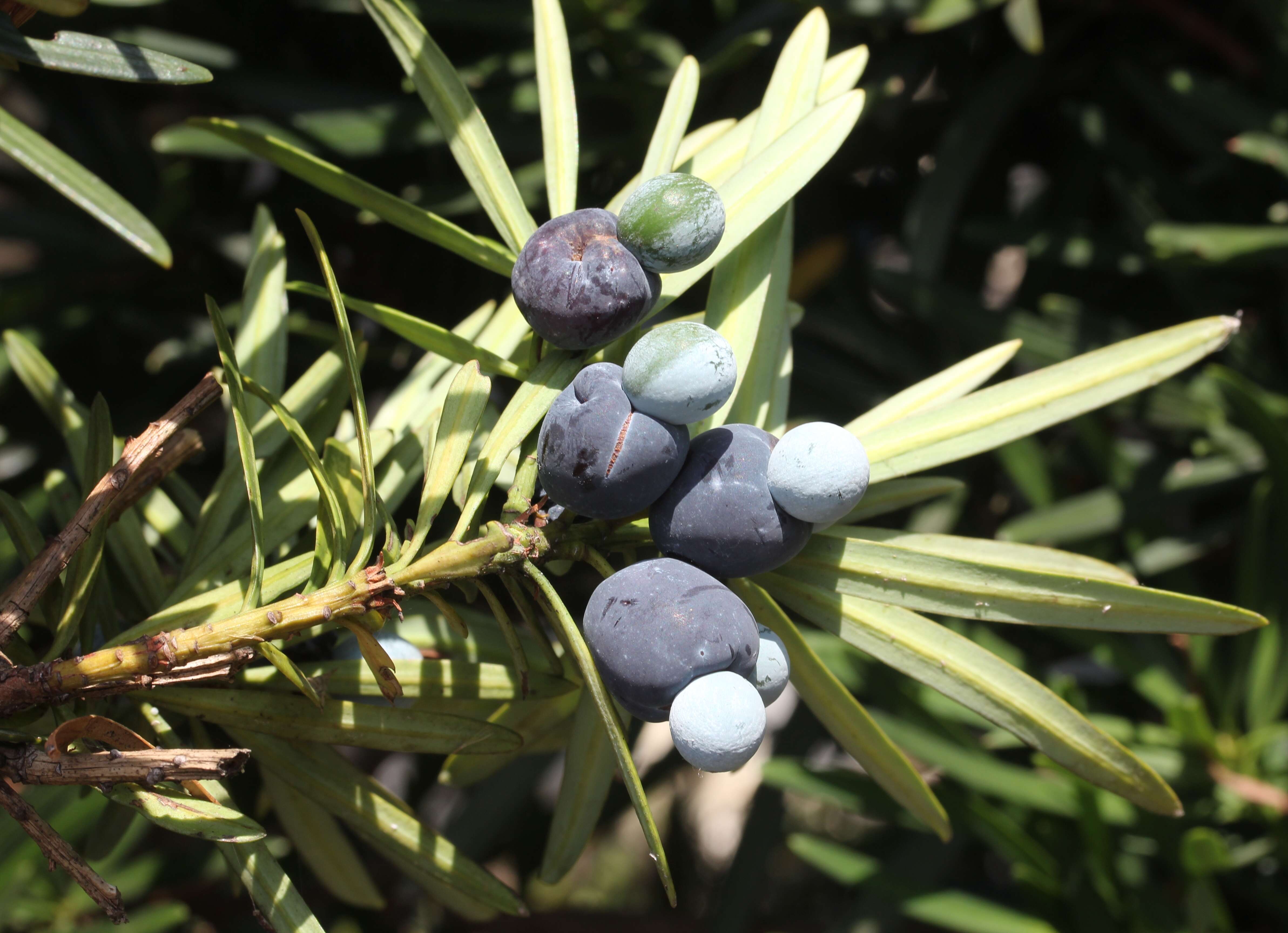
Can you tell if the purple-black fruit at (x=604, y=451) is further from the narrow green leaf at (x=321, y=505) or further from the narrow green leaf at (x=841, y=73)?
the narrow green leaf at (x=841, y=73)

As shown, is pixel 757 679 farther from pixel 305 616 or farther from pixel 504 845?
pixel 504 845

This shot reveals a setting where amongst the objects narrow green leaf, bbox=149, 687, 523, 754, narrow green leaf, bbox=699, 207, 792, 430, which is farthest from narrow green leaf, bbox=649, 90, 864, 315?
narrow green leaf, bbox=149, 687, 523, 754

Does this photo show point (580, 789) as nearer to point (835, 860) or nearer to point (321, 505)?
point (321, 505)

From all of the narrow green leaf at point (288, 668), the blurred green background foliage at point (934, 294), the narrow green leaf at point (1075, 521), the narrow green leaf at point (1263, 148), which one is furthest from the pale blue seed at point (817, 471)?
the narrow green leaf at point (1263, 148)

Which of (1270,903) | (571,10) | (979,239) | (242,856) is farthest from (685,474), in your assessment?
(1270,903)

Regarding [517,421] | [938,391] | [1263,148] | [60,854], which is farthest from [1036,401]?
[1263,148]

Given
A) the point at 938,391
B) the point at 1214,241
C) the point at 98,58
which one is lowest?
the point at 1214,241
